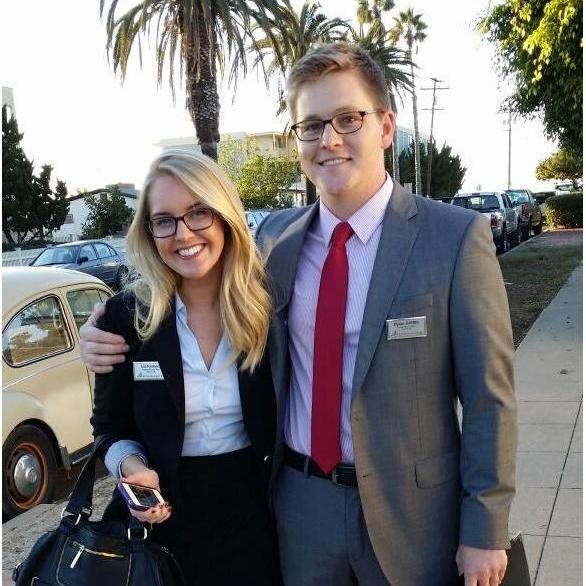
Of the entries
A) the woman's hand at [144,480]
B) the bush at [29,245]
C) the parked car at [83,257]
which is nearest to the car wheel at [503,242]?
the parked car at [83,257]

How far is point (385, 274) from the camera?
7.26 feet

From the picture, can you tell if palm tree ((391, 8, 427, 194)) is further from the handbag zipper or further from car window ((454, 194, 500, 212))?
the handbag zipper

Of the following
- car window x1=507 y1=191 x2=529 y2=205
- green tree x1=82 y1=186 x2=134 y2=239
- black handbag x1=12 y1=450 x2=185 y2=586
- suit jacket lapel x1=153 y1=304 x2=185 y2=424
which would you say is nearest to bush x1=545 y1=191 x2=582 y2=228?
car window x1=507 y1=191 x2=529 y2=205

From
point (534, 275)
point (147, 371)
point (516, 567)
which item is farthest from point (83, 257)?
point (516, 567)

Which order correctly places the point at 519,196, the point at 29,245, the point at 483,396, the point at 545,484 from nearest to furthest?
the point at 483,396 < the point at 545,484 < the point at 519,196 < the point at 29,245

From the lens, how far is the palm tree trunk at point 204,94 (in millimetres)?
13164

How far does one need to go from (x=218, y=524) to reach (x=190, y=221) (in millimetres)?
966

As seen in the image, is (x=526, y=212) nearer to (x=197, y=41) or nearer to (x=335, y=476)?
(x=197, y=41)

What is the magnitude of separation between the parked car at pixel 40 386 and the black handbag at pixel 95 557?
3.30 metres

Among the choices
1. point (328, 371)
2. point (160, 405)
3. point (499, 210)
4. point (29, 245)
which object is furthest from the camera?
point (29, 245)

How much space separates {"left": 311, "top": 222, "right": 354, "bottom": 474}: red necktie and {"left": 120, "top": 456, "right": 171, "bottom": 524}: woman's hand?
1.56 feet

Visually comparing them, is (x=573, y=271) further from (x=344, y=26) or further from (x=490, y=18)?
(x=344, y=26)

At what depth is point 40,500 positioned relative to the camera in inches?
219

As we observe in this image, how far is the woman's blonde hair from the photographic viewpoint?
238 cm
